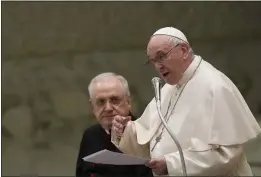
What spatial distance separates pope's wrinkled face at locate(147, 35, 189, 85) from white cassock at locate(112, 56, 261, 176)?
66 millimetres

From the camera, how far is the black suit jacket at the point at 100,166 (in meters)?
2.83

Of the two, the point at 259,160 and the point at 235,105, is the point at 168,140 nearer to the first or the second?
the point at 235,105

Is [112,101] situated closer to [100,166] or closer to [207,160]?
[100,166]

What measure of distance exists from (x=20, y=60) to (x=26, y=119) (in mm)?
456

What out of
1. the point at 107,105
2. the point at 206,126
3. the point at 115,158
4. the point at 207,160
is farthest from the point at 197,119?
the point at 107,105

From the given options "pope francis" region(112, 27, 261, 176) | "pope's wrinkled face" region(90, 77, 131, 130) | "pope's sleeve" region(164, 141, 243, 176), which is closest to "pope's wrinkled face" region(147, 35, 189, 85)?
"pope francis" region(112, 27, 261, 176)

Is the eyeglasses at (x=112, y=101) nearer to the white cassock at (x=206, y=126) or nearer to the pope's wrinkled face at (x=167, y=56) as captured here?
the white cassock at (x=206, y=126)

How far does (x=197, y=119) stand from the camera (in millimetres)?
2342

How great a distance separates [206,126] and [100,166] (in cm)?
86

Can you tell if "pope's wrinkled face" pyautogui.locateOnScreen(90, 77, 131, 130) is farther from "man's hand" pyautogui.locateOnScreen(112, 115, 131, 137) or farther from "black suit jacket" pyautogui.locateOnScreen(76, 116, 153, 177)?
"man's hand" pyautogui.locateOnScreen(112, 115, 131, 137)

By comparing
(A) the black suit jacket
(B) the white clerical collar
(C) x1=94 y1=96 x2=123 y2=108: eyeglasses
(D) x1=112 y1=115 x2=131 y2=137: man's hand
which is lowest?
(A) the black suit jacket

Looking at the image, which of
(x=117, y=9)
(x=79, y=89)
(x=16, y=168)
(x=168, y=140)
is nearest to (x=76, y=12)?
(x=117, y=9)

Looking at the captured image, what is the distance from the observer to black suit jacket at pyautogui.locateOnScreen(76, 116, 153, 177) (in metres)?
2.83

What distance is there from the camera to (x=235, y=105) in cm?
231
